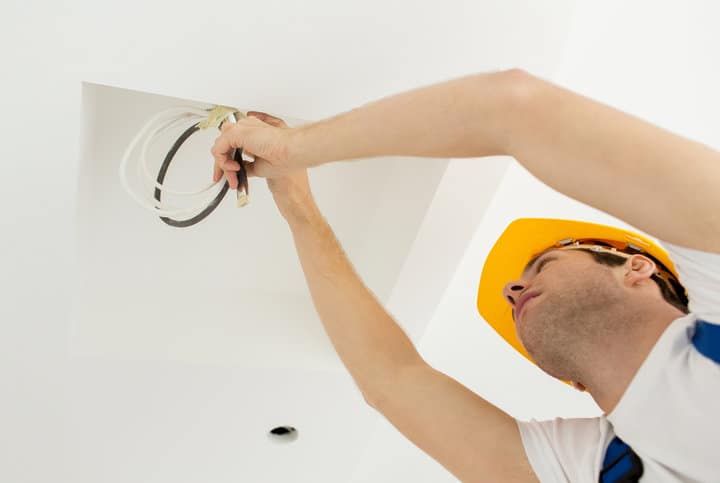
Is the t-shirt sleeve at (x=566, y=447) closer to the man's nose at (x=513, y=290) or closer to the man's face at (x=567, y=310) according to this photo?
the man's face at (x=567, y=310)

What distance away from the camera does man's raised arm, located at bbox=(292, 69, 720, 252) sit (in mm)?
828

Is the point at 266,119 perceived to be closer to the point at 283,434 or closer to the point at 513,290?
the point at 513,290

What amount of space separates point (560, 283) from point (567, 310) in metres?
0.07

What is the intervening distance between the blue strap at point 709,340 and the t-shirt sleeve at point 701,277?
1 centimetres

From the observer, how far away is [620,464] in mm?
1107

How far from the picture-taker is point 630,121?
0.87 m

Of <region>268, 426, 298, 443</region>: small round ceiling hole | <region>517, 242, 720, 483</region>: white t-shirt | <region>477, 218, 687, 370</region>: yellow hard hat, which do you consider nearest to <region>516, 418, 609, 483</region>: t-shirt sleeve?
<region>517, 242, 720, 483</region>: white t-shirt

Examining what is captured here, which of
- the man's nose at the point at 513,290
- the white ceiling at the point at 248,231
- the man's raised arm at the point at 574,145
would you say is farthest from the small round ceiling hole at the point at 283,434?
the man's raised arm at the point at 574,145

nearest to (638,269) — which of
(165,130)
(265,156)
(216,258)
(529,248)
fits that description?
(529,248)

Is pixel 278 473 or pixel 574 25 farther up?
pixel 574 25

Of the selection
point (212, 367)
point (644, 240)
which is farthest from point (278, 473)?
point (644, 240)

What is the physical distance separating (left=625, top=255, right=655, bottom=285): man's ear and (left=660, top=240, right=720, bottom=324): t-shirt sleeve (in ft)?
1.03

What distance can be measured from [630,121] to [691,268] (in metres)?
0.21

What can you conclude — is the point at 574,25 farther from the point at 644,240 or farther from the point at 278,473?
the point at 278,473
